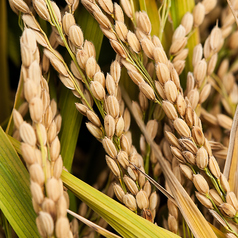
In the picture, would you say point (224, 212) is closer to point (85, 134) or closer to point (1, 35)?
point (85, 134)

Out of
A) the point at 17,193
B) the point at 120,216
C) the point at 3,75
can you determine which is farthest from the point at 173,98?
the point at 3,75

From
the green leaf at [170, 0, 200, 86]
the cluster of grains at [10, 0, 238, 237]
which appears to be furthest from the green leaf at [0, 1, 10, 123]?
the green leaf at [170, 0, 200, 86]

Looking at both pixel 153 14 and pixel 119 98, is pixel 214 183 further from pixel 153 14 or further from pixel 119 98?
pixel 153 14

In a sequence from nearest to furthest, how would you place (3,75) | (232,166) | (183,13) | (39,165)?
(39,165), (232,166), (183,13), (3,75)

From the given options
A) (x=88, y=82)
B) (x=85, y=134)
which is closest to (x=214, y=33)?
(x=88, y=82)

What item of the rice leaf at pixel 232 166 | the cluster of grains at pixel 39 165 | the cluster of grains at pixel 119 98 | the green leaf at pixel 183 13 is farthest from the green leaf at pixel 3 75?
the rice leaf at pixel 232 166

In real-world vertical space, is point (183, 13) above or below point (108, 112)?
above

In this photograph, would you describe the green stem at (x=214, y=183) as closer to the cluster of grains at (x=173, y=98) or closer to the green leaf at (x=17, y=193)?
the cluster of grains at (x=173, y=98)
